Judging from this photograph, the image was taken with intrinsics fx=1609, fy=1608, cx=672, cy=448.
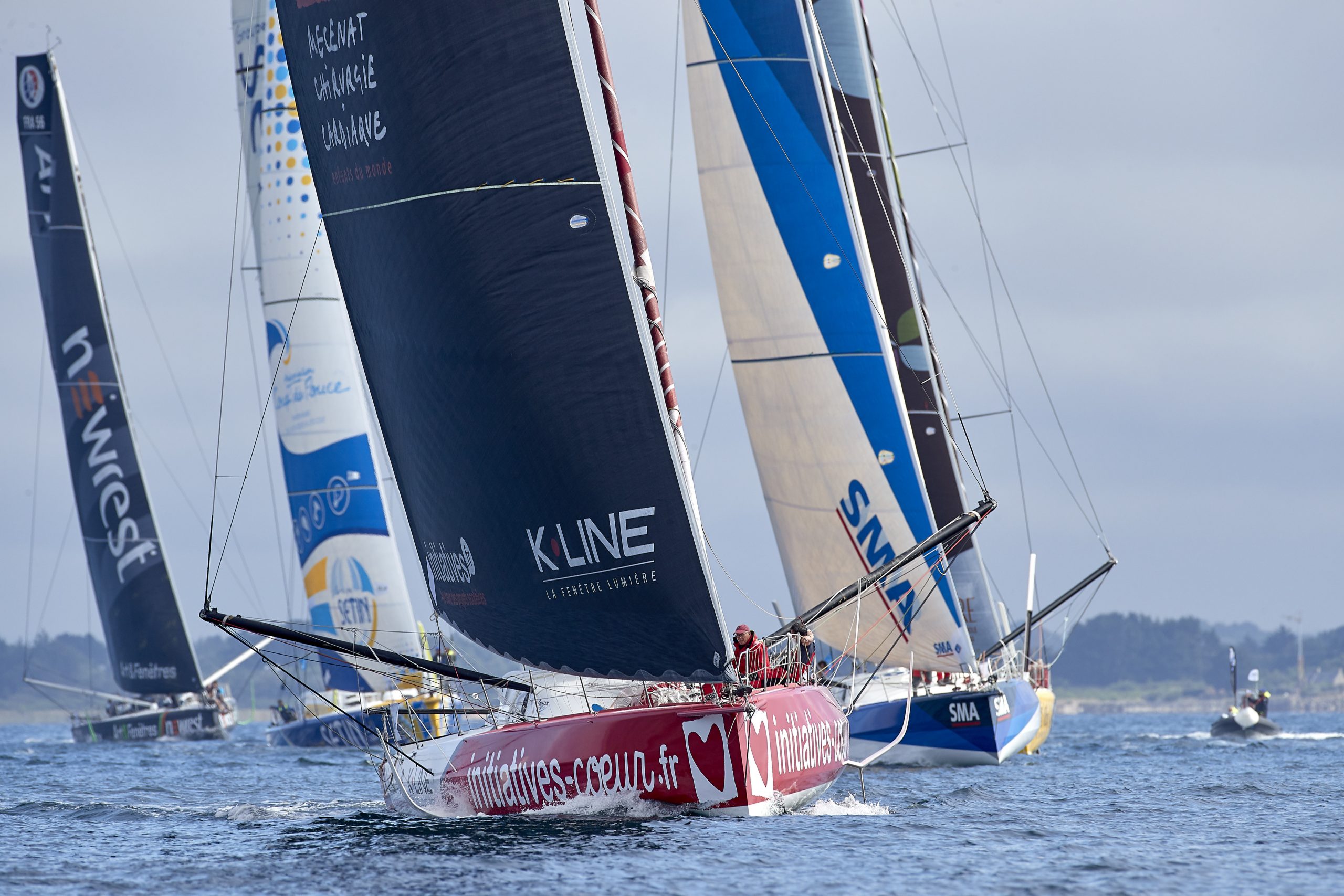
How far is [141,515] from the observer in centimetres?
3856

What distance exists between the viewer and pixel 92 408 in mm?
38125

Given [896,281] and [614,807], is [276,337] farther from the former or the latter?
[614,807]

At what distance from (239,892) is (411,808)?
166 inches

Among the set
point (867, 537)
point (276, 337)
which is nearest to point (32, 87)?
point (276, 337)

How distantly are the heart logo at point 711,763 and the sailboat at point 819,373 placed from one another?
890cm

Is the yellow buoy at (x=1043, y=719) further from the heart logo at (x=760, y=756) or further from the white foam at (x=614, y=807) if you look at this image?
the white foam at (x=614, y=807)

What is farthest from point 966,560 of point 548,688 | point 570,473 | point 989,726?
point 570,473

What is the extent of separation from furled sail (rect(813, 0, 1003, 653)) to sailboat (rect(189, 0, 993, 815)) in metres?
11.0

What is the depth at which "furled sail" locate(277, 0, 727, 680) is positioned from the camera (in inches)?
476

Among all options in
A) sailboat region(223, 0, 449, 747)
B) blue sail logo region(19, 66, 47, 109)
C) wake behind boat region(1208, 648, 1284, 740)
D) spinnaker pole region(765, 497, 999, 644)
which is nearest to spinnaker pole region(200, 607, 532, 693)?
spinnaker pole region(765, 497, 999, 644)

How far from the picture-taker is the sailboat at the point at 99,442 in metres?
38.1

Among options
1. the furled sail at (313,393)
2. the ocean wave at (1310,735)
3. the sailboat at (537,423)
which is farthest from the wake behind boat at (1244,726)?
the sailboat at (537,423)

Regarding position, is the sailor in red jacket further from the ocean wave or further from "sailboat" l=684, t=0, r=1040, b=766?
the ocean wave

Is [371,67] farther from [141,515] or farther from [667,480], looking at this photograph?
[141,515]
